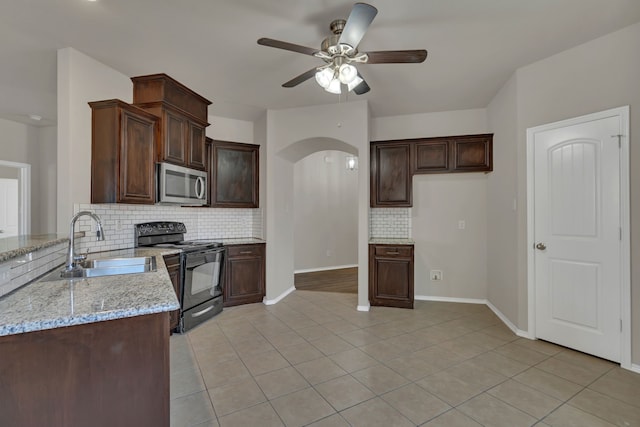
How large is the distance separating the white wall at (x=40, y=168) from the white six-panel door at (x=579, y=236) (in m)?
6.87

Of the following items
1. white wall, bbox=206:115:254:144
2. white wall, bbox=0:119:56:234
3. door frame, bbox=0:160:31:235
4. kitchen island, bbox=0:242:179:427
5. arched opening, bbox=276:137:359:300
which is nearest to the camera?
kitchen island, bbox=0:242:179:427

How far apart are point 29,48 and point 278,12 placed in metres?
2.33

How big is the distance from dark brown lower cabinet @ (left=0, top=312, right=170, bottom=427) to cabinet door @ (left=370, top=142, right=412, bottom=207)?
11.4ft

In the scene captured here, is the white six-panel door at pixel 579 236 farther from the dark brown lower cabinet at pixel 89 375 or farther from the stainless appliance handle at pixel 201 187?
the stainless appliance handle at pixel 201 187

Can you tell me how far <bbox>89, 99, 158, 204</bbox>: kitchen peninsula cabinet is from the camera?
2.68 m

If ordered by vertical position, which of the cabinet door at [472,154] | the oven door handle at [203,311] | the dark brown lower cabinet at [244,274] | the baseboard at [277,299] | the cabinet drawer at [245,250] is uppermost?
the cabinet door at [472,154]

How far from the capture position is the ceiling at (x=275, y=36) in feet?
7.02

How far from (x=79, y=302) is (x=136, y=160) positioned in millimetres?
2029

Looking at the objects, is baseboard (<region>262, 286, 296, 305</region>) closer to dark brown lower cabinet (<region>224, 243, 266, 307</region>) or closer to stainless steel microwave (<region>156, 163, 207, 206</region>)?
dark brown lower cabinet (<region>224, 243, 266, 307</region>)

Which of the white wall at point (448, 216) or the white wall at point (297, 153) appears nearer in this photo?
the white wall at point (297, 153)

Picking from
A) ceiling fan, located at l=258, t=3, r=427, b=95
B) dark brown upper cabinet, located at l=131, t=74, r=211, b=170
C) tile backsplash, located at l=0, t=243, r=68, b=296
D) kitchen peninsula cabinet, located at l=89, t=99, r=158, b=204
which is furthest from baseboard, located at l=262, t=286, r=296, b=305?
ceiling fan, located at l=258, t=3, r=427, b=95

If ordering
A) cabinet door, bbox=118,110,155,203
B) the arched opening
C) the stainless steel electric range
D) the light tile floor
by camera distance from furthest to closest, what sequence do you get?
the arched opening < the stainless steel electric range < cabinet door, bbox=118,110,155,203 < the light tile floor

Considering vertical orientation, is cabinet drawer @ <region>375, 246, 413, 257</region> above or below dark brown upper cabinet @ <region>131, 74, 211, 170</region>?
below

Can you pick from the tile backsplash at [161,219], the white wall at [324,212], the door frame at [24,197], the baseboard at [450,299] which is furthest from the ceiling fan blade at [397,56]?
the door frame at [24,197]
